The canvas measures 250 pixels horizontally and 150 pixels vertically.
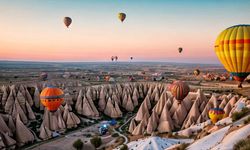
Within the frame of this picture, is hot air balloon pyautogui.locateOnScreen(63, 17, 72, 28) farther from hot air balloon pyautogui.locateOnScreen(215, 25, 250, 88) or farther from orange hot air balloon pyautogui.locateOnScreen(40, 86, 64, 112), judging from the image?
hot air balloon pyautogui.locateOnScreen(215, 25, 250, 88)

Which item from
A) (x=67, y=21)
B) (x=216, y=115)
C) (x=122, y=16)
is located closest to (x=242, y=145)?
(x=216, y=115)

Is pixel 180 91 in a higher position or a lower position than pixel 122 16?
lower

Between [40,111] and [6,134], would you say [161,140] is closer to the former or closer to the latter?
[6,134]

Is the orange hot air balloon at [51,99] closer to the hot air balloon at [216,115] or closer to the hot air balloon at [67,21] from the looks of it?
the hot air balloon at [67,21]

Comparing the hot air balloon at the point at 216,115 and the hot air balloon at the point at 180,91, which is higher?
the hot air balloon at the point at 180,91

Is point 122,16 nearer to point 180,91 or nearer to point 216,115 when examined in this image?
point 180,91

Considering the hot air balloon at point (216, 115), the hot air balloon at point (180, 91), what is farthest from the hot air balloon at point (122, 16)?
the hot air balloon at point (216, 115)

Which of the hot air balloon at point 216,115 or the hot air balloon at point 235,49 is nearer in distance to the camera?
the hot air balloon at point 235,49

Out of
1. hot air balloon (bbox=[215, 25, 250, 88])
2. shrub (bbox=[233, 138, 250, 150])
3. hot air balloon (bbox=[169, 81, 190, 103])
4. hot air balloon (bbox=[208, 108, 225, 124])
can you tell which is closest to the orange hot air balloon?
hot air balloon (bbox=[169, 81, 190, 103])

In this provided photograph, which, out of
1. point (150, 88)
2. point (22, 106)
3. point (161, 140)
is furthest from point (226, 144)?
point (150, 88)
